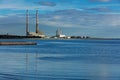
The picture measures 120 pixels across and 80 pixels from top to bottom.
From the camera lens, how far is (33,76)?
3338 centimetres

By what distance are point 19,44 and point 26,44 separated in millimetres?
2569

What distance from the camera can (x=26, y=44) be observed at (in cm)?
13562

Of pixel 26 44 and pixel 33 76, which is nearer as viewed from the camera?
pixel 33 76

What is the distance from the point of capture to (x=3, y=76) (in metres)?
32.9

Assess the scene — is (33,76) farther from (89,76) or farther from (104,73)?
(104,73)

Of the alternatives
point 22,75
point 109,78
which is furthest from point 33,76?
point 109,78

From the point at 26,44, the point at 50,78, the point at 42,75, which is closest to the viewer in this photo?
the point at 50,78

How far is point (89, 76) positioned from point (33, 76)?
15.6ft

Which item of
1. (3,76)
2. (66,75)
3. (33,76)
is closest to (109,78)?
(66,75)

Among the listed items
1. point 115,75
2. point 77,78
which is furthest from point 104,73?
point 77,78

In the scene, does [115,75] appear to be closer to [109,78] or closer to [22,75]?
[109,78]

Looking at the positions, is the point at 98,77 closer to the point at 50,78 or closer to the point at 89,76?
the point at 89,76

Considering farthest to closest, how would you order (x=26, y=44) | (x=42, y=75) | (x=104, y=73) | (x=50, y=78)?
(x=26, y=44) < (x=104, y=73) < (x=42, y=75) < (x=50, y=78)

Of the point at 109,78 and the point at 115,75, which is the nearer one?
the point at 109,78
